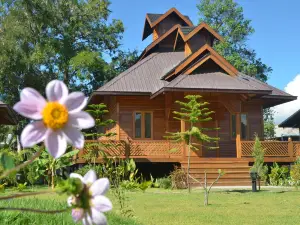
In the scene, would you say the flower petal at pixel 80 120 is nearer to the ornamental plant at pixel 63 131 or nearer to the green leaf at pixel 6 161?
the ornamental plant at pixel 63 131

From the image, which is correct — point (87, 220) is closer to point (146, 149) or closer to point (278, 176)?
point (146, 149)

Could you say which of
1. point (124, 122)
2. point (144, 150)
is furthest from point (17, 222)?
point (124, 122)

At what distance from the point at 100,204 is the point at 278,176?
61.1ft

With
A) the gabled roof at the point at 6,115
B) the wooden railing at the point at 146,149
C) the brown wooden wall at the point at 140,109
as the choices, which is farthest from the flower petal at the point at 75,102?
the brown wooden wall at the point at 140,109

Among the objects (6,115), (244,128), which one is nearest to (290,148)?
(244,128)

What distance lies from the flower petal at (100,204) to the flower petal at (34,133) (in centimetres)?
17

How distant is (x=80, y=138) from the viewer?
923 mm

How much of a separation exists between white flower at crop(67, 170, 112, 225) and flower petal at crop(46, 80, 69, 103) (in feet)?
0.62

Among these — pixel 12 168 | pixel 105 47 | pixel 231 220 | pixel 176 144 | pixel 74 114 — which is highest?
pixel 105 47

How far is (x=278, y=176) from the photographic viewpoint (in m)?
18.7

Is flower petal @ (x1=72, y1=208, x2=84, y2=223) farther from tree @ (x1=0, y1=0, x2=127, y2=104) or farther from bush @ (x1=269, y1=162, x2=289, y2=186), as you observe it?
tree @ (x1=0, y1=0, x2=127, y2=104)

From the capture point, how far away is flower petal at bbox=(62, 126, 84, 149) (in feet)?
3.02

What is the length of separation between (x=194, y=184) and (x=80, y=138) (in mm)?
16325

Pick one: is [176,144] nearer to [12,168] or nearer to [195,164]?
[195,164]
